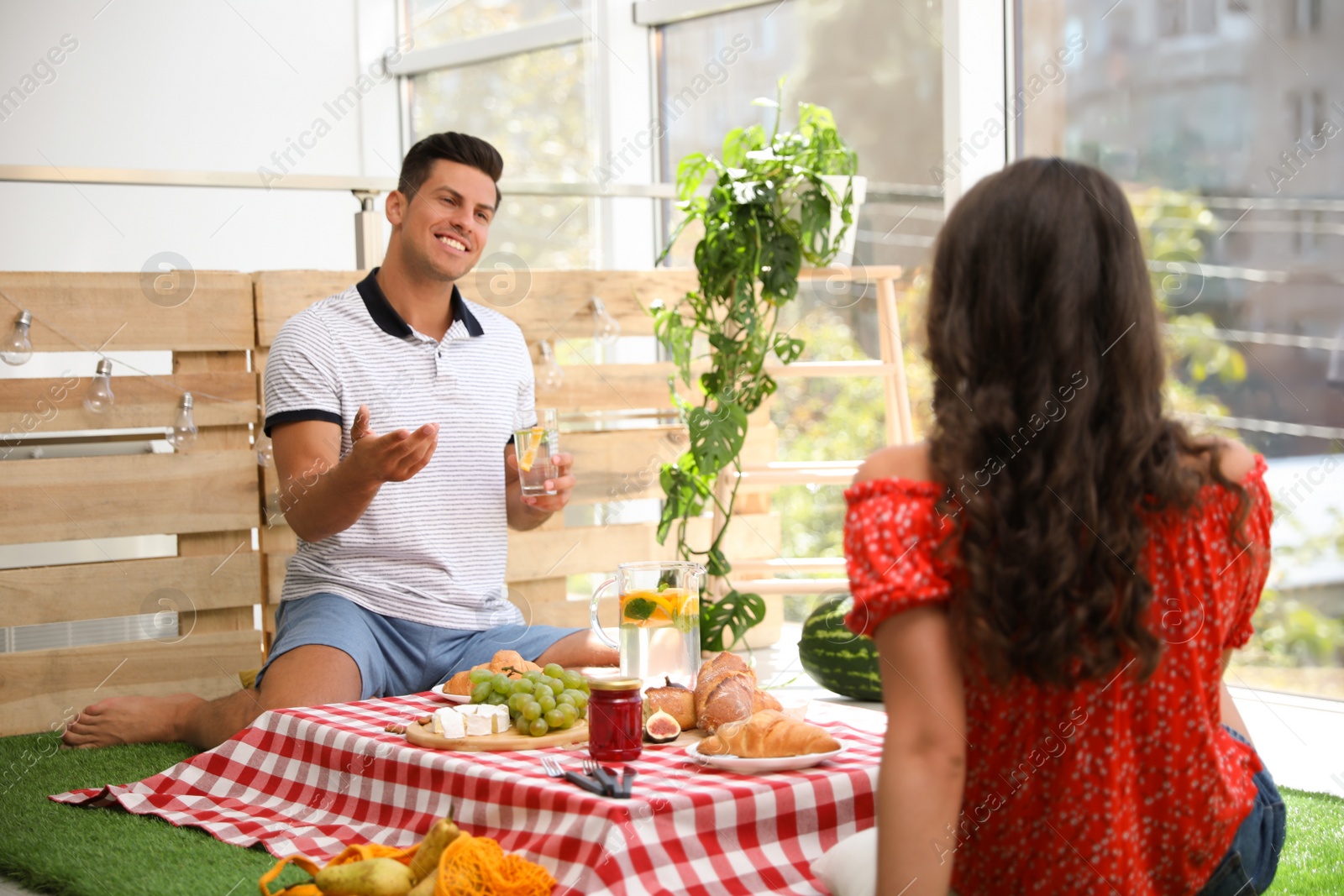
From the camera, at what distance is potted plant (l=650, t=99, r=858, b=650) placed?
3453mm

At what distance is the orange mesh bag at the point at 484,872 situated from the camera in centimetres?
147

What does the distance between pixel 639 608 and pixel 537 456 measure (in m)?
0.72

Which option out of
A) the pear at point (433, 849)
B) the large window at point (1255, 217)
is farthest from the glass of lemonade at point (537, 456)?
the large window at point (1255, 217)

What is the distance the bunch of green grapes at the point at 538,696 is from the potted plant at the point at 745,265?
1.50m

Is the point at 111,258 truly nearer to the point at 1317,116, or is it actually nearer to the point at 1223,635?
the point at 1317,116

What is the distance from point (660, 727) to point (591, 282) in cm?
233

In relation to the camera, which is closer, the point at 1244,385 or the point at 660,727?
the point at 660,727

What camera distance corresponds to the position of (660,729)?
1.83m

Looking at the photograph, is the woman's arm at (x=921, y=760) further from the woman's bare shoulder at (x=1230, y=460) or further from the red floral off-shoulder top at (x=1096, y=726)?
the woman's bare shoulder at (x=1230, y=460)

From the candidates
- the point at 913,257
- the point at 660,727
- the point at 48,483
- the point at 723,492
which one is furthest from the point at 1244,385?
the point at 48,483

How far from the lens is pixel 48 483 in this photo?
129 inches

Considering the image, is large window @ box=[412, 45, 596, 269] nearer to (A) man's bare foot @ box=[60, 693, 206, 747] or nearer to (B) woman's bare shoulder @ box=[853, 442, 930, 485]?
(A) man's bare foot @ box=[60, 693, 206, 747]

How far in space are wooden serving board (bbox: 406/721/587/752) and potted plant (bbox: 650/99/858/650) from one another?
1603 mm

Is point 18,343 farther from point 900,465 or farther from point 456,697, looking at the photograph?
point 900,465
